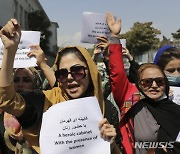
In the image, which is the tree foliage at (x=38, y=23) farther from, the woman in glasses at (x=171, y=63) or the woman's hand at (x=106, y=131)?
the woman's hand at (x=106, y=131)

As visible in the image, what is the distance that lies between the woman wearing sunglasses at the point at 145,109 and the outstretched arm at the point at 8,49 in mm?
949

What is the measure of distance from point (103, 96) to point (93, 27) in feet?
6.28

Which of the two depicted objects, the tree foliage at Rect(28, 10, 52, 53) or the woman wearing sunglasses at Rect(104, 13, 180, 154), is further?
the tree foliage at Rect(28, 10, 52, 53)

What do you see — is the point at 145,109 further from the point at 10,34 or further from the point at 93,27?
the point at 93,27

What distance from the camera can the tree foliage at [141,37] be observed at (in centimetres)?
4224

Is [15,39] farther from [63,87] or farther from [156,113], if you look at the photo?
[156,113]

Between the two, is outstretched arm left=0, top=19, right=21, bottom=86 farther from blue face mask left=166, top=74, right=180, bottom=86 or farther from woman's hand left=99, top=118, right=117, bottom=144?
blue face mask left=166, top=74, right=180, bottom=86

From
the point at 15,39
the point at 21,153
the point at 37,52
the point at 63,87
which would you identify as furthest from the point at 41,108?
the point at 37,52

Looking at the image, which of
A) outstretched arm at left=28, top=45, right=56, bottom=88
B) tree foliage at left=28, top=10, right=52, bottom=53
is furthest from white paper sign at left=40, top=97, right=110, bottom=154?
tree foliage at left=28, top=10, right=52, bottom=53

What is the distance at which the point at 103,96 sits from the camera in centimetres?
226

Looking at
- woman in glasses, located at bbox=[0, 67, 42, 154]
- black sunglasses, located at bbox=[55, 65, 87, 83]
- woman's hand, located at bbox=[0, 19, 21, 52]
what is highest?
woman's hand, located at bbox=[0, 19, 21, 52]

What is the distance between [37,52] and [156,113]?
118 cm

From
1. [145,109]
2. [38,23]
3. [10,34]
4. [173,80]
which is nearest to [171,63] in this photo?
[173,80]

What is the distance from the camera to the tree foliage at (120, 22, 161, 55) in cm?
4224
